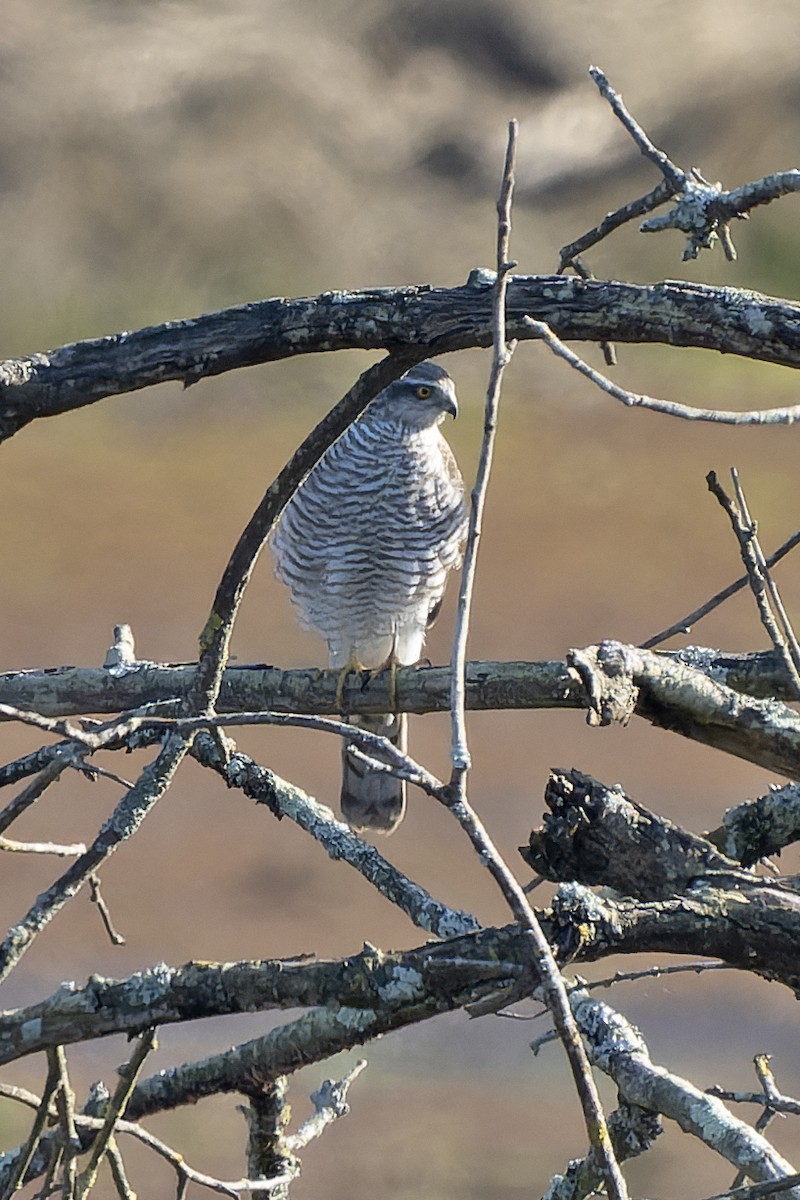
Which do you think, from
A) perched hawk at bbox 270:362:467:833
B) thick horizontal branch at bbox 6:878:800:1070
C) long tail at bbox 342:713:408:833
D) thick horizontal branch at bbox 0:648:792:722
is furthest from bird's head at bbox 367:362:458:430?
thick horizontal branch at bbox 6:878:800:1070

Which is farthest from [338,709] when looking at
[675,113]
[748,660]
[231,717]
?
[675,113]

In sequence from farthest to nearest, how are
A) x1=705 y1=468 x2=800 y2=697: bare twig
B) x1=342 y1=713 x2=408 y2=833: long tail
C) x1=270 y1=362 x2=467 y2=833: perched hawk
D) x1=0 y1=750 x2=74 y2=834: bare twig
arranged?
x1=342 y1=713 x2=408 y2=833: long tail → x1=270 y1=362 x2=467 y2=833: perched hawk → x1=705 y1=468 x2=800 y2=697: bare twig → x1=0 y1=750 x2=74 y2=834: bare twig

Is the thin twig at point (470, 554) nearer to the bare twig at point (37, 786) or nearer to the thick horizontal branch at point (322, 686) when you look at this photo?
the bare twig at point (37, 786)

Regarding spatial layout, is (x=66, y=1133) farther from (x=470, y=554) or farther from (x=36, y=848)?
(x=470, y=554)

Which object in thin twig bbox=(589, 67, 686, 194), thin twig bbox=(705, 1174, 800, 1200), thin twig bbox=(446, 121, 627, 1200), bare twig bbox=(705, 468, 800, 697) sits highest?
thin twig bbox=(589, 67, 686, 194)

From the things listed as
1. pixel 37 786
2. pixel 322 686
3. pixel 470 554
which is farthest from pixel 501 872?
pixel 322 686

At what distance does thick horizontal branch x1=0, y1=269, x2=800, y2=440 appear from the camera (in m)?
1.26

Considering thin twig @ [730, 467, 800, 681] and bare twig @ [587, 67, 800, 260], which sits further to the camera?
bare twig @ [587, 67, 800, 260]

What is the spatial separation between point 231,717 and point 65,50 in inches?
254

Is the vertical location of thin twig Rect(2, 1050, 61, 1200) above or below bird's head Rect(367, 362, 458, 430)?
below

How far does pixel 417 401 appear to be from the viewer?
362 cm

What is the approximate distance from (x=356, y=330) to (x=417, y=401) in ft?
7.56

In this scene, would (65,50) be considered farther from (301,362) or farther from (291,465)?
(291,465)

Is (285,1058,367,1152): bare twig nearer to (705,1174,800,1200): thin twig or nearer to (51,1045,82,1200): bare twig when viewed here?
(51,1045,82,1200): bare twig
